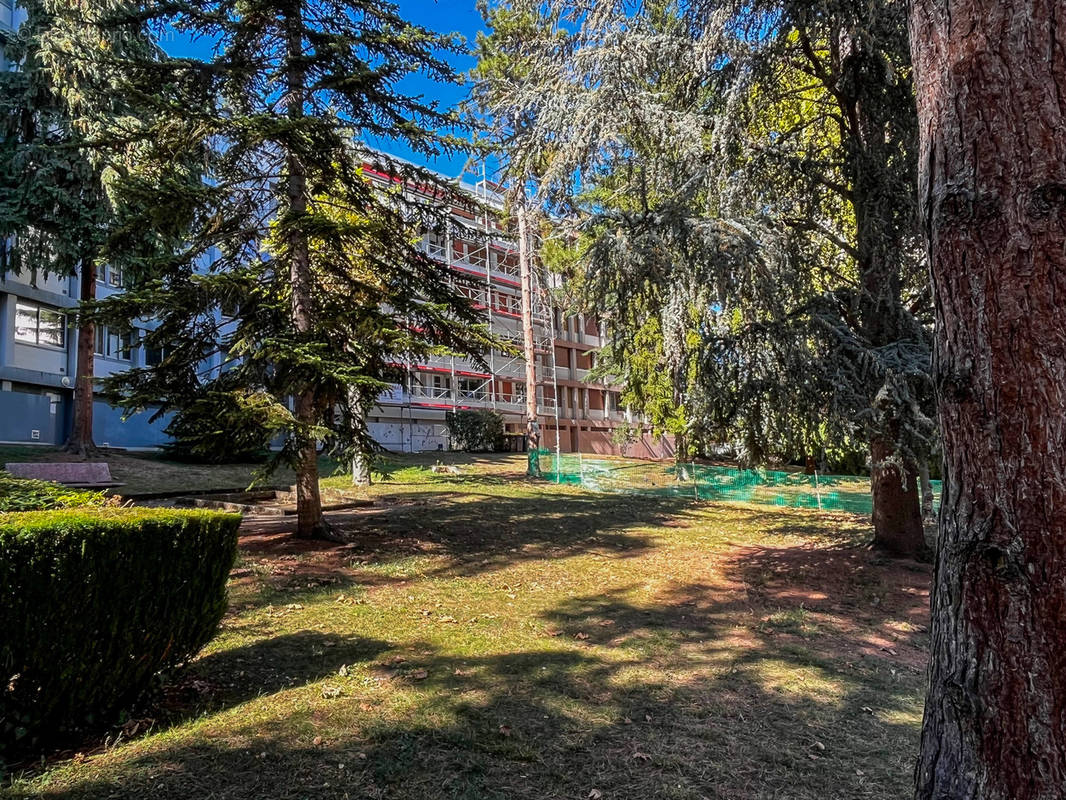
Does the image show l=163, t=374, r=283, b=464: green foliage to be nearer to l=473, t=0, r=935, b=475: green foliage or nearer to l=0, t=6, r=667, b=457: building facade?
l=0, t=6, r=667, b=457: building facade

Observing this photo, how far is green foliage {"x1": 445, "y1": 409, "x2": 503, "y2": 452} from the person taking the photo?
34.8m

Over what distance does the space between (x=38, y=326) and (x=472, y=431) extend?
19351mm

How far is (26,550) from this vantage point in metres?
3.13

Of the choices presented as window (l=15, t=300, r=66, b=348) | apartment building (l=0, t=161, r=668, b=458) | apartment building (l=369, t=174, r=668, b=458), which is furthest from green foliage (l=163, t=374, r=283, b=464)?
apartment building (l=369, t=174, r=668, b=458)

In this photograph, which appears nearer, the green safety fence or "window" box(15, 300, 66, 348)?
the green safety fence

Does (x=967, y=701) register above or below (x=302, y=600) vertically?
above

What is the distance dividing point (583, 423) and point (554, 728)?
43.8 metres

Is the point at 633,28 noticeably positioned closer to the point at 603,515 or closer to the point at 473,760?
the point at 473,760

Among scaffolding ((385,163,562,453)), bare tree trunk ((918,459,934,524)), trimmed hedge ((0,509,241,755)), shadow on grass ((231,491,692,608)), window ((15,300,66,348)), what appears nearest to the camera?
trimmed hedge ((0,509,241,755))

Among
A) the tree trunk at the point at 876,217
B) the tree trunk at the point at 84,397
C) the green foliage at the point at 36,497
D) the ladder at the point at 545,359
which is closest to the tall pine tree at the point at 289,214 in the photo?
the green foliage at the point at 36,497

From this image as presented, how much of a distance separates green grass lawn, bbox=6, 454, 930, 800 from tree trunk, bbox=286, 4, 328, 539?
23.8 inches

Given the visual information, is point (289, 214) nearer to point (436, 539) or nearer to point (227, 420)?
point (227, 420)

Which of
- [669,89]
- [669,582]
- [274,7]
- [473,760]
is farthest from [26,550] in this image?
[669,89]

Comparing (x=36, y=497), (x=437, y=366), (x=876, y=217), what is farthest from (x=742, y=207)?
Result: (x=437, y=366)
